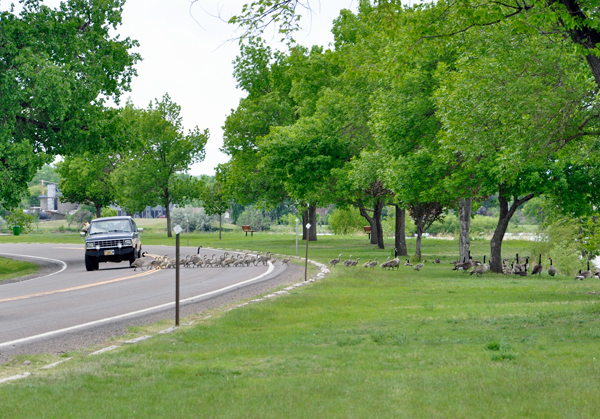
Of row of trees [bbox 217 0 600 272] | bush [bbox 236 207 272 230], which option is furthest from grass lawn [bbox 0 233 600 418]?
bush [bbox 236 207 272 230]

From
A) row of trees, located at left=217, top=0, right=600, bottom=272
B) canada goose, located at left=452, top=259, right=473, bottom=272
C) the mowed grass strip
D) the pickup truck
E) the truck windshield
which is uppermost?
row of trees, located at left=217, top=0, right=600, bottom=272

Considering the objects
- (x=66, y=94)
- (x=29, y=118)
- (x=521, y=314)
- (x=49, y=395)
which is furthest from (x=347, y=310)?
(x=29, y=118)

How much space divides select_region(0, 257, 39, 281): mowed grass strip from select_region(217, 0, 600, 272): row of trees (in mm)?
13676

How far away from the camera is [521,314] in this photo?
1178cm

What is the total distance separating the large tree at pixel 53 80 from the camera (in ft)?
82.2

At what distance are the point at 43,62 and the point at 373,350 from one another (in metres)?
22.0

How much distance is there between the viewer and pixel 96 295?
16531mm

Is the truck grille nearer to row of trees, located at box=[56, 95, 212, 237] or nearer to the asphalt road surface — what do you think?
the asphalt road surface

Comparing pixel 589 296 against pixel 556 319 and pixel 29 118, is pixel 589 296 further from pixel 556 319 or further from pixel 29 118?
pixel 29 118

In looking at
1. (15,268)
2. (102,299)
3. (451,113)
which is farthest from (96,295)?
(15,268)

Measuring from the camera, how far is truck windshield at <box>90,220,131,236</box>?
27.8m

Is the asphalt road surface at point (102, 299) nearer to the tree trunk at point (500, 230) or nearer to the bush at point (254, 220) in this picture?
the tree trunk at point (500, 230)

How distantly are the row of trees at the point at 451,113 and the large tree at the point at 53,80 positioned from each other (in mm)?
9564

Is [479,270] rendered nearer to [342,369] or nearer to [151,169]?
[342,369]
